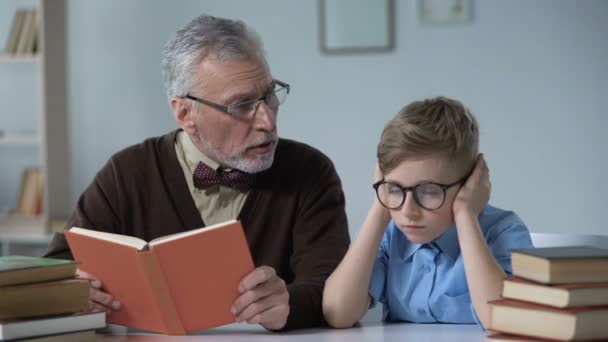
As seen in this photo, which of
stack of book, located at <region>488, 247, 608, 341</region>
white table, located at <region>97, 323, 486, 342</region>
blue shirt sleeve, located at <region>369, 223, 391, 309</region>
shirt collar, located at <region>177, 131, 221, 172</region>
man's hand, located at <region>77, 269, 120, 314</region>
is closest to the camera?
stack of book, located at <region>488, 247, 608, 341</region>

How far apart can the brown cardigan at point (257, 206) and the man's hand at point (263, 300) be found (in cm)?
40

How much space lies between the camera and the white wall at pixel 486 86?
4727 mm

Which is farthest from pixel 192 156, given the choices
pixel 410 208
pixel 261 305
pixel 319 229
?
pixel 410 208

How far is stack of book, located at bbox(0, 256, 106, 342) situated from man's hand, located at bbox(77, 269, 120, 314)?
0.39ft

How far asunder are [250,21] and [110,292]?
134 inches

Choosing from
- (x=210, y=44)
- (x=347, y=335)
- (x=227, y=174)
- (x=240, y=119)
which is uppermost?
(x=210, y=44)

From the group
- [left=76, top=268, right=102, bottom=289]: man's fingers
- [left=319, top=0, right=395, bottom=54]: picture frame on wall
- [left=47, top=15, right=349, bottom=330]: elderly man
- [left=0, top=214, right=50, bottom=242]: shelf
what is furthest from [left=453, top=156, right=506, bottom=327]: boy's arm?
[left=0, top=214, right=50, bottom=242]: shelf

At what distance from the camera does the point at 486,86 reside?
4.81 m

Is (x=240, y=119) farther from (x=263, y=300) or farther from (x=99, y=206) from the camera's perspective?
(x=263, y=300)

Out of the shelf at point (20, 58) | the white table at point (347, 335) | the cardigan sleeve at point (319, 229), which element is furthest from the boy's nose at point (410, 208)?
the shelf at point (20, 58)

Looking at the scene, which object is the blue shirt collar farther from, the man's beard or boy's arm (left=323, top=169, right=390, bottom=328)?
the man's beard

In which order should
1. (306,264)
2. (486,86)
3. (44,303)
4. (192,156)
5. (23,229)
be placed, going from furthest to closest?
(23,229)
(486,86)
(192,156)
(306,264)
(44,303)

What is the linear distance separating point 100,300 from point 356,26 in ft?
10.9

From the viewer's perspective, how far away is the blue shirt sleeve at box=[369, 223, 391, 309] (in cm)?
199
